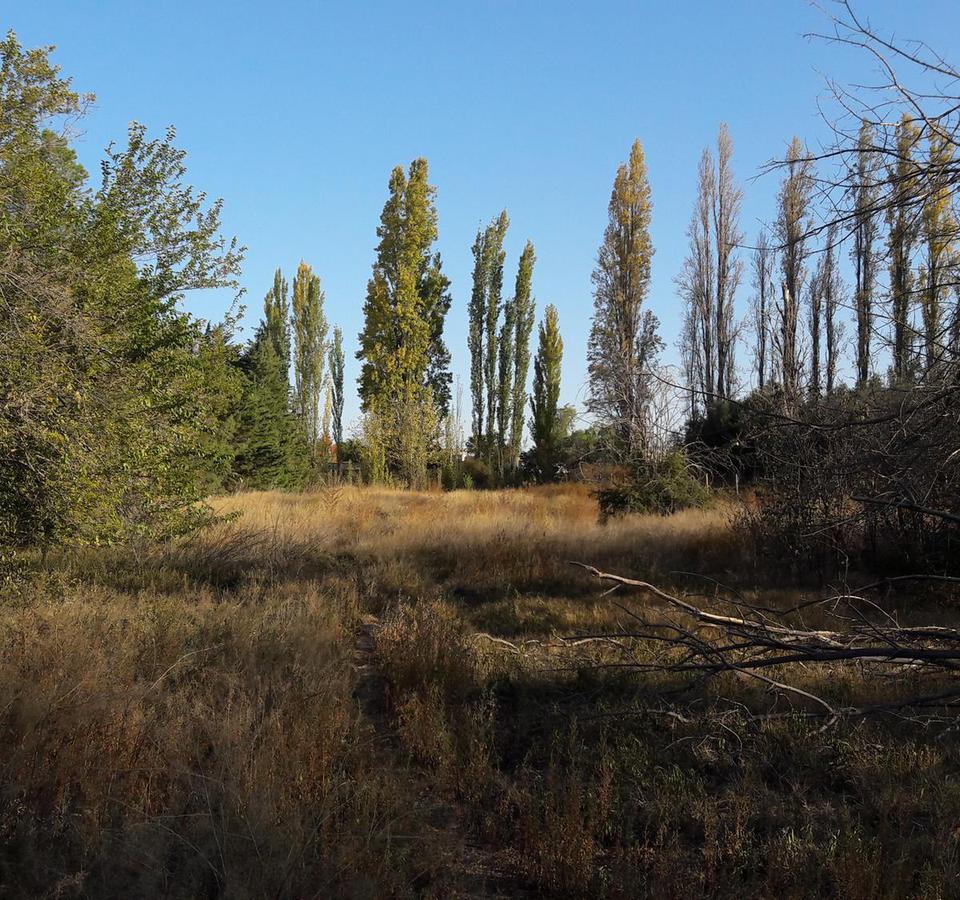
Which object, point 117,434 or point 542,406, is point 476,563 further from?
point 542,406

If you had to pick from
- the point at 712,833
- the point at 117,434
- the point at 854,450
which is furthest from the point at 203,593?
the point at 854,450

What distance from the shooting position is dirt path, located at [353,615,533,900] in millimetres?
3232

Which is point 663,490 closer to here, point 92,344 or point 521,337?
point 92,344

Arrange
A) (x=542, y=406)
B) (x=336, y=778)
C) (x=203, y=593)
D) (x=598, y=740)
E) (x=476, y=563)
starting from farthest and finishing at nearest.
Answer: (x=542, y=406) < (x=476, y=563) < (x=203, y=593) < (x=598, y=740) < (x=336, y=778)

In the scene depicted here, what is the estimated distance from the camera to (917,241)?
11.0ft

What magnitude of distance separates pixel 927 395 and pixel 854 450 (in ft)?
1.25

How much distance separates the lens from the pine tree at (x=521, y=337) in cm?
4041

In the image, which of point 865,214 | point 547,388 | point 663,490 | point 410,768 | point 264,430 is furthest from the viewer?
point 547,388

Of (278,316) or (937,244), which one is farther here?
(278,316)

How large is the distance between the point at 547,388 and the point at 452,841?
3726cm

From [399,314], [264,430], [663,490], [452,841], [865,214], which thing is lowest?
[452,841]

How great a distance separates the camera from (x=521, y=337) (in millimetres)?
41625

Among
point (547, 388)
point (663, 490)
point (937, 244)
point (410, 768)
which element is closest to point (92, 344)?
point (410, 768)

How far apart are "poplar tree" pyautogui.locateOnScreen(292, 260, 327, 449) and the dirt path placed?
4421 cm
